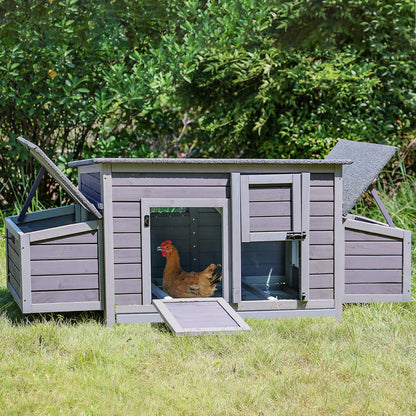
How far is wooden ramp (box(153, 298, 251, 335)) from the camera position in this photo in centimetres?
417

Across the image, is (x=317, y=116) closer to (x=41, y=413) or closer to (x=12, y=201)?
(x=12, y=201)

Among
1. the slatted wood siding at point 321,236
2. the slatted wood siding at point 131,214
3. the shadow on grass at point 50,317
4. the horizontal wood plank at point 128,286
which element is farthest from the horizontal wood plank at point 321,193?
the shadow on grass at point 50,317

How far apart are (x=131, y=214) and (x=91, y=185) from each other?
2.40ft

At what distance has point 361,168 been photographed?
207 inches

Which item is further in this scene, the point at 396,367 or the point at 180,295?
the point at 180,295

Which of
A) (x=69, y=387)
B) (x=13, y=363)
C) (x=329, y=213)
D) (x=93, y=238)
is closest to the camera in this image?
(x=69, y=387)

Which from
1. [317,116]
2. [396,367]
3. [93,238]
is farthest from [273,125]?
[396,367]

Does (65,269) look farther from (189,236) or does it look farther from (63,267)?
(189,236)

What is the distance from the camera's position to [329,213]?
4.84 metres

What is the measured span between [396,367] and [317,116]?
474 centimetres

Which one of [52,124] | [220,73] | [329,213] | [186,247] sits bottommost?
[186,247]

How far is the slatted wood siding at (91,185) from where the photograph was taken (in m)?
4.81

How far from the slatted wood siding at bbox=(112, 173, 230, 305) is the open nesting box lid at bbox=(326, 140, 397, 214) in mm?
1339

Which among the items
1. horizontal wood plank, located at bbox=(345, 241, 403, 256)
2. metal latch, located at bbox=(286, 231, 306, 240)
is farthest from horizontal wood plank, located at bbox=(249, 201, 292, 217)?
horizontal wood plank, located at bbox=(345, 241, 403, 256)
